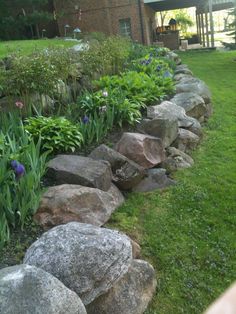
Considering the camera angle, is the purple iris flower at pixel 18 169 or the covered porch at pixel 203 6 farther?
the covered porch at pixel 203 6

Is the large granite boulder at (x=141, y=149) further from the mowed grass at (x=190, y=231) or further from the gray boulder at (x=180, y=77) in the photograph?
the gray boulder at (x=180, y=77)

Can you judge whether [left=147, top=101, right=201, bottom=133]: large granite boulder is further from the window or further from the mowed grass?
the window

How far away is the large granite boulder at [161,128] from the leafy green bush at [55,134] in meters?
1.18

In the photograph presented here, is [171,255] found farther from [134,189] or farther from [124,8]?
[124,8]

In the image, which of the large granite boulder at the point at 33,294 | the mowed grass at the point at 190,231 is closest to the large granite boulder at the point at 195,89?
the mowed grass at the point at 190,231

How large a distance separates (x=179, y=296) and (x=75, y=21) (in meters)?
19.5

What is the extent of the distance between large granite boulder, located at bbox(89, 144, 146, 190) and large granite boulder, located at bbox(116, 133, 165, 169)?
11.3 inches

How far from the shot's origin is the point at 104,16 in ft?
68.7

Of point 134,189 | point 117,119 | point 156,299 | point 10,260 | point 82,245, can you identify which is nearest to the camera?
point 82,245

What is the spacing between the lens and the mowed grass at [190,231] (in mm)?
3232

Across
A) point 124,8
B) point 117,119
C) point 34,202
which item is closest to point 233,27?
point 124,8

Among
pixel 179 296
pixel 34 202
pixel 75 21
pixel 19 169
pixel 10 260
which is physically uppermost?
pixel 75 21

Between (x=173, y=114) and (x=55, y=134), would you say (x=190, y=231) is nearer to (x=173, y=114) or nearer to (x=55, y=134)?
(x=55, y=134)

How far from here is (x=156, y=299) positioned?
314 centimetres
